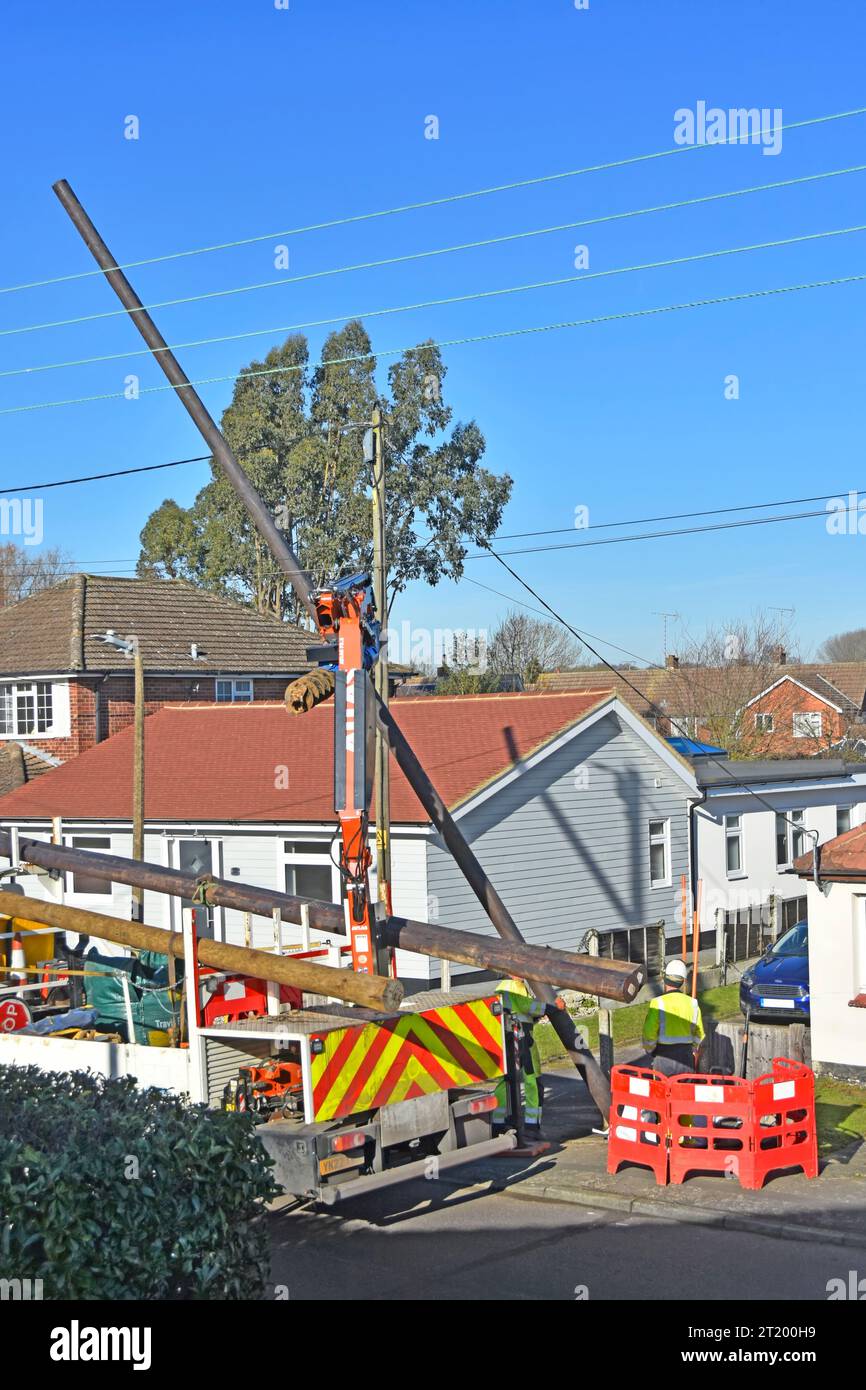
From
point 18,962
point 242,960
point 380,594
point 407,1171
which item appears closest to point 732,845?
point 380,594

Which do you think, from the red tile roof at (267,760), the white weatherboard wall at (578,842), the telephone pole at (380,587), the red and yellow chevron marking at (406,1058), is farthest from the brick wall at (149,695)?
the red and yellow chevron marking at (406,1058)

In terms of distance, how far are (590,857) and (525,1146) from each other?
11884 mm

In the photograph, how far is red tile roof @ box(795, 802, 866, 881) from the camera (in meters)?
16.2

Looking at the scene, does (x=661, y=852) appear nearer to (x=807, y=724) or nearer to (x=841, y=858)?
(x=841, y=858)

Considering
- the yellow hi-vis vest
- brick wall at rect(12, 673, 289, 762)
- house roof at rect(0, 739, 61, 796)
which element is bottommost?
→ the yellow hi-vis vest

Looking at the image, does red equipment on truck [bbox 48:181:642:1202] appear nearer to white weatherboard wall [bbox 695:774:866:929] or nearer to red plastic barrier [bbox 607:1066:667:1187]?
red plastic barrier [bbox 607:1066:667:1187]

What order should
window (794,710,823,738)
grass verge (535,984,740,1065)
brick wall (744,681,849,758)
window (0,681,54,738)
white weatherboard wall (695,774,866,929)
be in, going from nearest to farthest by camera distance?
1. grass verge (535,984,740,1065)
2. white weatherboard wall (695,774,866,929)
3. window (0,681,54,738)
4. brick wall (744,681,849,758)
5. window (794,710,823,738)

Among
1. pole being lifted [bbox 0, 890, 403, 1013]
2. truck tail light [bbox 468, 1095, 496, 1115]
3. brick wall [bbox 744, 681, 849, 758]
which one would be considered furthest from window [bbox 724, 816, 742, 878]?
pole being lifted [bbox 0, 890, 403, 1013]

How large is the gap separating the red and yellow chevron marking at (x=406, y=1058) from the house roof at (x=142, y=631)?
22.1 meters

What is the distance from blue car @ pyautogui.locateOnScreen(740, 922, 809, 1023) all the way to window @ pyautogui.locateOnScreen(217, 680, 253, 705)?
58.5 ft

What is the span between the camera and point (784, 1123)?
12.3 metres

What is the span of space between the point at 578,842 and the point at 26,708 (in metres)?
14.9
